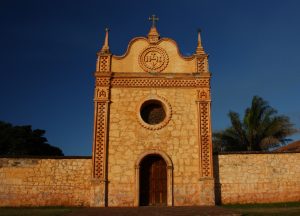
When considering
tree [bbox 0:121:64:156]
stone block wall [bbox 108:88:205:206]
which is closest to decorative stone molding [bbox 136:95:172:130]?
stone block wall [bbox 108:88:205:206]

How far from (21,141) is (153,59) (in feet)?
61.6

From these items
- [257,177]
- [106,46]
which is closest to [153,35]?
[106,46]

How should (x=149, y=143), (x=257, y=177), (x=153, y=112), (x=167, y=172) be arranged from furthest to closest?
(x=153, y=112) → (x=257, y=177) → (x=149, y=143) → (x=167, y=172)

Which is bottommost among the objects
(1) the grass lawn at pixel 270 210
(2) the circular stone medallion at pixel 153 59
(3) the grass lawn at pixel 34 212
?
(3) the grass lawn at pixel 34 212

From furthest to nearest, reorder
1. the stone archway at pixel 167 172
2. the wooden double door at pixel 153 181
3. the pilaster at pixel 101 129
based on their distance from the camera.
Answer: the wooden double door at pixel 153 181, the stone archway at pixel 167 172, the pilaster at pixel 101 129

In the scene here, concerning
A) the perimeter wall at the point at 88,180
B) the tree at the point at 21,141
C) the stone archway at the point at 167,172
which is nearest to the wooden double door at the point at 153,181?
the stone archway at the point at 167,172

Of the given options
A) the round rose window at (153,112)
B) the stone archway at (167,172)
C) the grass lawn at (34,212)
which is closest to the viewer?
the grass lawn at (34,212)

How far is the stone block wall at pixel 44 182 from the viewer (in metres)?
13.6

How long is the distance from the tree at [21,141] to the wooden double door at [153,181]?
688 inches

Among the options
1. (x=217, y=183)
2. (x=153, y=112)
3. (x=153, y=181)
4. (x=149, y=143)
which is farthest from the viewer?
(x=153, y=112)

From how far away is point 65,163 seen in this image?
46.6ft

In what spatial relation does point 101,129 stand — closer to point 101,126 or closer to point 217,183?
point 101,126

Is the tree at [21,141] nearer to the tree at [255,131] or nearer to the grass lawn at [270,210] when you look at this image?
the tree at [255,131]

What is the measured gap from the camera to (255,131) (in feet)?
68.0
